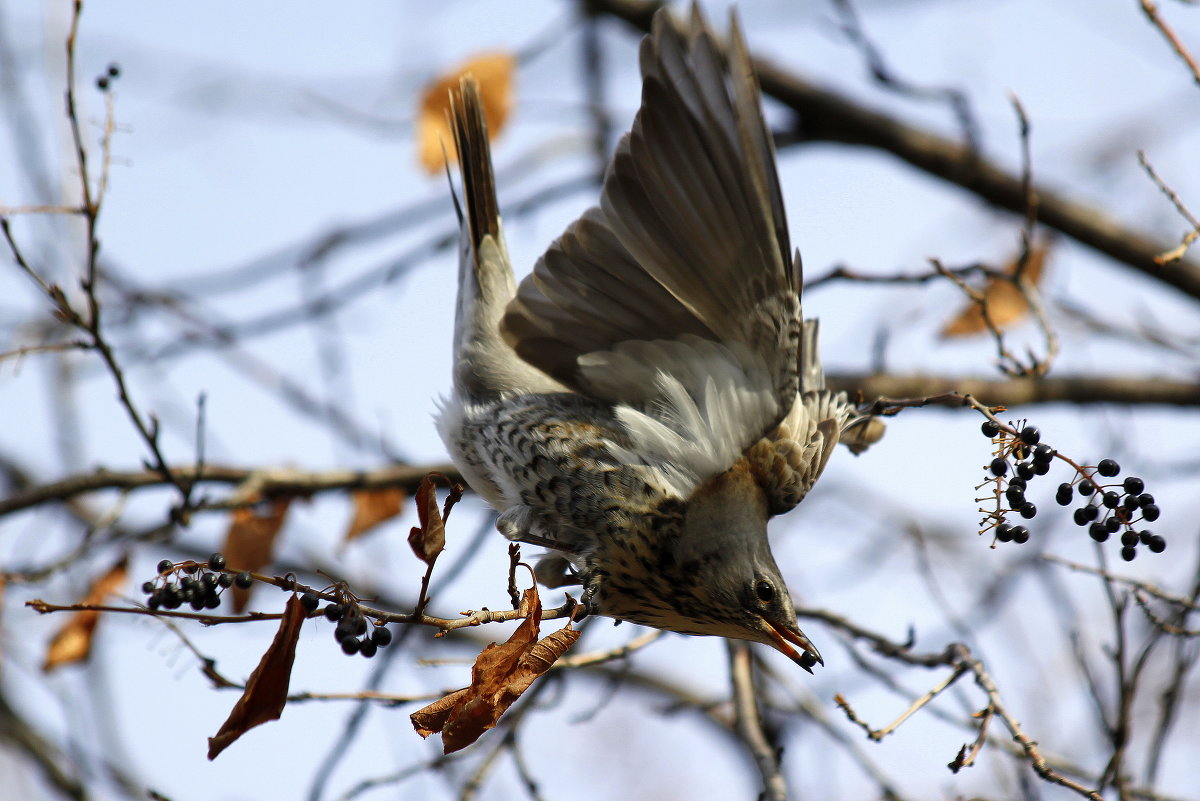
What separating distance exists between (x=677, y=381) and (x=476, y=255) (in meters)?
1.11

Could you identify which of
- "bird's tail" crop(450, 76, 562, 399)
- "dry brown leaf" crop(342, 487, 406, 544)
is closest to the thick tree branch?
"bird's tail" crop(450, 76, 562, 399)

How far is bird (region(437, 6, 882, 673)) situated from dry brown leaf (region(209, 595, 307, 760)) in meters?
0.89

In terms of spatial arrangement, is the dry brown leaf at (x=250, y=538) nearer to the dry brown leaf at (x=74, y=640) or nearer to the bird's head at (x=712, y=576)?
the dry brown leaf at (x=74, y=640)

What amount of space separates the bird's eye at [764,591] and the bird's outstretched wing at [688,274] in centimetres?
31

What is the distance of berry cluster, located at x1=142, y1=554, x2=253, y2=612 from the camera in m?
1.94

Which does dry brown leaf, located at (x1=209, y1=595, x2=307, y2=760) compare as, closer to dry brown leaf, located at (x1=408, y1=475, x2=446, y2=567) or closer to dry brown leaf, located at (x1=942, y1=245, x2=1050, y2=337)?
dry brown leaf, located at (x1=408, y1=475, x2=446, y2=567)

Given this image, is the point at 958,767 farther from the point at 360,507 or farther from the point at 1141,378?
the point at 1141,378

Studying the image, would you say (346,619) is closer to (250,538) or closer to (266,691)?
(266,691)

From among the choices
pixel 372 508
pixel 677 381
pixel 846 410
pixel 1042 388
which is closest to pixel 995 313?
pixel 1042 388

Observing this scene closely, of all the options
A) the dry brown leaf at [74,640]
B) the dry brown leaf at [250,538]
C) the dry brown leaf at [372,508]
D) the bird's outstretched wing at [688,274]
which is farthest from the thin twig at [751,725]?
the dry brown leaf at [74,640]

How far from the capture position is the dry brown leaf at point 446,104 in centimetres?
435

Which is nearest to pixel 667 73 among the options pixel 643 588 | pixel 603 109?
pixel 643 588

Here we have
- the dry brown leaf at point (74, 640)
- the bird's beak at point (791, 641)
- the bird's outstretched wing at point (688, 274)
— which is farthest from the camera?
the dry brown leaf at point (74, 640)

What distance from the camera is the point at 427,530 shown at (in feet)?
6.00
